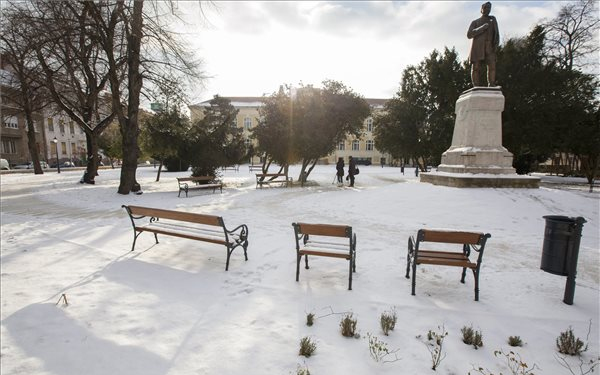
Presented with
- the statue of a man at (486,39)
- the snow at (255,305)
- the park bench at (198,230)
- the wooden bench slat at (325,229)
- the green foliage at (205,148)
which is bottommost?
the snow at (255,305)

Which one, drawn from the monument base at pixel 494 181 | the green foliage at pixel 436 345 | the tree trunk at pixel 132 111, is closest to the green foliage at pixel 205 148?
the tree trunk at pixel 132 111

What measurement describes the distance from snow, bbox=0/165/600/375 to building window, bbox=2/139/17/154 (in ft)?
176

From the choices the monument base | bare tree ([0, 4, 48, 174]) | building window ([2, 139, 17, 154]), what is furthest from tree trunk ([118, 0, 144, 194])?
building window ([2, 139, 17, 154])

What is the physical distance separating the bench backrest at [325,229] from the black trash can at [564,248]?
105 inches

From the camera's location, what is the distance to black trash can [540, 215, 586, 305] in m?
3.78

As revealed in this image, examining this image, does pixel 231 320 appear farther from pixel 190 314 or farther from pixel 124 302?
pixel 124 302

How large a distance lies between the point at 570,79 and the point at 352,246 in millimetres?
26255

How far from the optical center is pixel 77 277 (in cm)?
450

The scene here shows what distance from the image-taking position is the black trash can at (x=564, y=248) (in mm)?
3775

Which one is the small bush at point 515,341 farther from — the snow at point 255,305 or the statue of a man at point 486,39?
the statue of a man at point 486,39

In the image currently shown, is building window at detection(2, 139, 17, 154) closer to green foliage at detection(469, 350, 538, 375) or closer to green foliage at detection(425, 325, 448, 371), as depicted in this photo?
green foliage at detection(425, 325, 448, 371)

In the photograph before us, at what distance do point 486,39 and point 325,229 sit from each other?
39.2ft

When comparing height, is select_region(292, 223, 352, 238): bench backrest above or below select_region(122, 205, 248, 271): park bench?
above

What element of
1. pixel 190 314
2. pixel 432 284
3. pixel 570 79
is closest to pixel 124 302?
pixel 190 314
